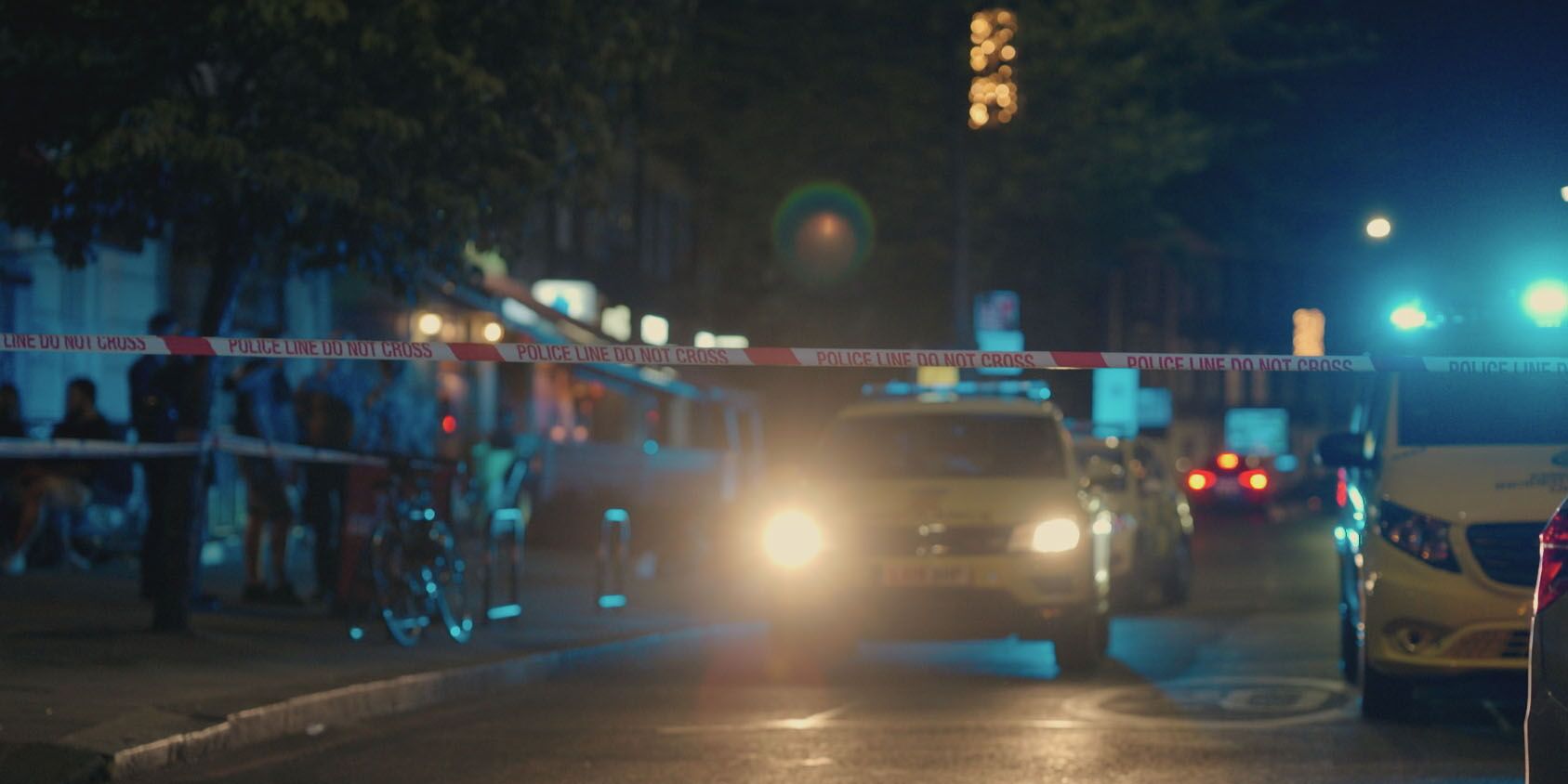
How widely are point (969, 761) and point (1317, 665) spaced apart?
16.5 feet

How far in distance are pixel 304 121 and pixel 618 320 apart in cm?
2872

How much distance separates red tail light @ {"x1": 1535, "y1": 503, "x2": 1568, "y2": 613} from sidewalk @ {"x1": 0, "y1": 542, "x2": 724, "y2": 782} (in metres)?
5.32

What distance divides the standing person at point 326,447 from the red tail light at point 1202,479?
33019 mm

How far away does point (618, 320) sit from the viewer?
41.3 m

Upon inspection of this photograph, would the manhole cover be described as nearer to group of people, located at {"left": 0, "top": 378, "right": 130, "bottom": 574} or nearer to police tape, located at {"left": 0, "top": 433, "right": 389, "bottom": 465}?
police tape, located at {"left": 0, "top": 433, "right": 389, "bottom": 465}

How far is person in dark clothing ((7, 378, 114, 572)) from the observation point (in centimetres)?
1741

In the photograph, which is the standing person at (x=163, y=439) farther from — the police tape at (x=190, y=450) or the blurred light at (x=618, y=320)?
the blurred light at (x=618, y=320)

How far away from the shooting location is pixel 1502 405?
444 inches

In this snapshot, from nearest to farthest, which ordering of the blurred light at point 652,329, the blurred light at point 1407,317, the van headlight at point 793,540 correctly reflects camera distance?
the blurred light at point 1407,317 < the van headlight at point 793,540 < the blurred light at point 652,329

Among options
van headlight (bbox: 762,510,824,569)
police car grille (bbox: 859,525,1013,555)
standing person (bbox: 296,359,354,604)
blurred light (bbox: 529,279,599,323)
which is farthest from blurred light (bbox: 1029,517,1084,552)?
blurred light (bbox: 529,279,599,323)

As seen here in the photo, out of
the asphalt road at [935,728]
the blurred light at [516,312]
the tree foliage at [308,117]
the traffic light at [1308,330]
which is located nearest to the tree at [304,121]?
the tree foliage at [308,117]

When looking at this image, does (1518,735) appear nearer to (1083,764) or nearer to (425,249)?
(1083,764)

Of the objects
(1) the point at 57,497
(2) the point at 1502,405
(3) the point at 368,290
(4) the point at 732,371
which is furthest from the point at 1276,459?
(2) the point at 1502,405

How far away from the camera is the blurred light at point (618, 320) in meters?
40.1
